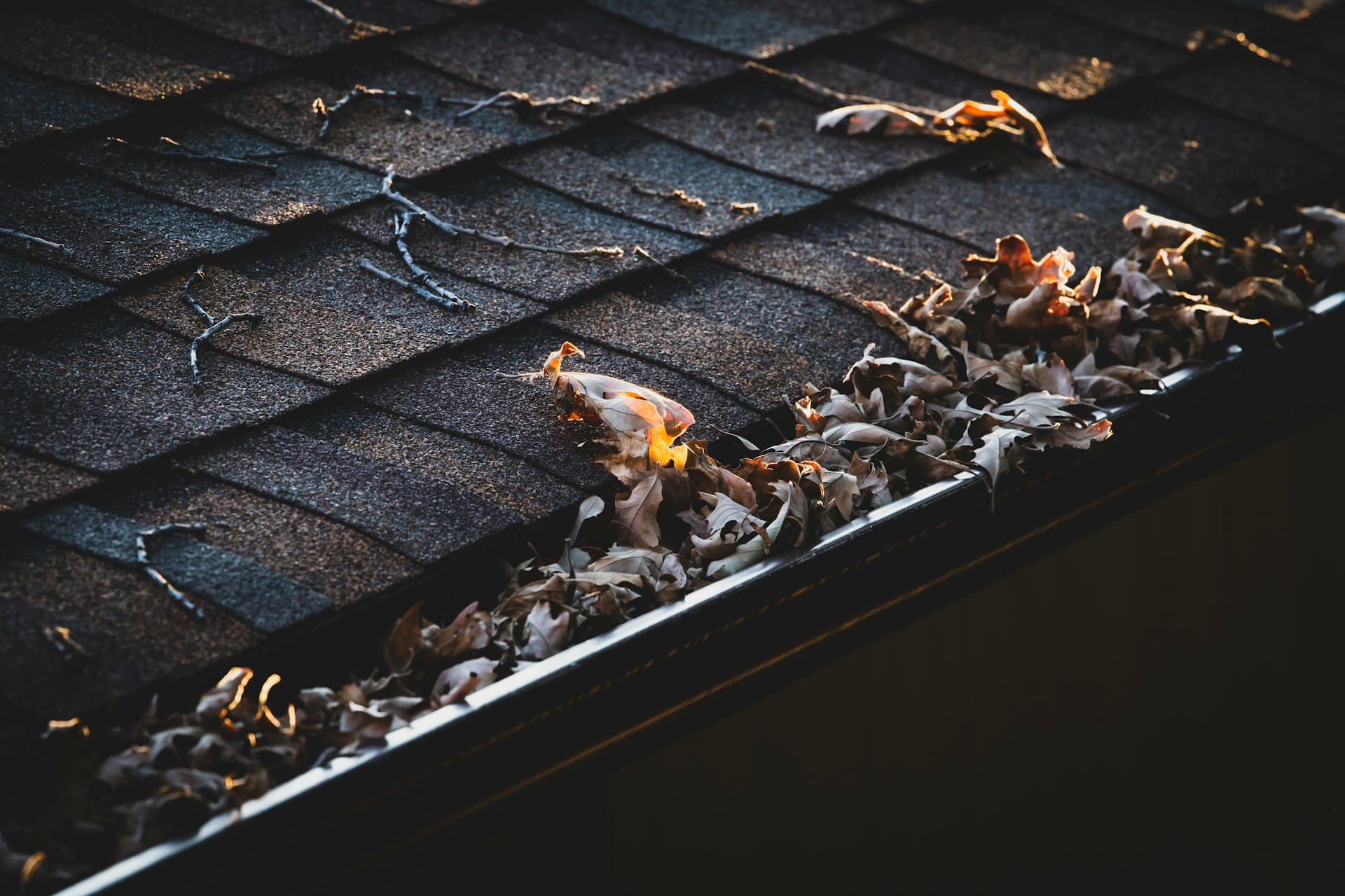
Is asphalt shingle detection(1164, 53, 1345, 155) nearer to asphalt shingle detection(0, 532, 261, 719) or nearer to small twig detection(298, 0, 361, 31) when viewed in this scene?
small twig detection(298, 0, 361, 31)

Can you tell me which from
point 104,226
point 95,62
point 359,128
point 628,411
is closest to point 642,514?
point 628,411

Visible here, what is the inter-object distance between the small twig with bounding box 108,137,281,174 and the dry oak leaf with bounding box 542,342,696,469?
849mm

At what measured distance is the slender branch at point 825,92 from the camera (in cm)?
284

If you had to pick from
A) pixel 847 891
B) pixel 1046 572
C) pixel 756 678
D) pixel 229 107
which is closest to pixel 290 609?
pixel 756 678

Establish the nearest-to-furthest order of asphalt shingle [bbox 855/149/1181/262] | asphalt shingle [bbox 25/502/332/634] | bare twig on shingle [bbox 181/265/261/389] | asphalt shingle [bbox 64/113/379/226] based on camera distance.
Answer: asphalt shingle [bbox 25/502/332/634] → bare twig on shingle [bbox 181/265/261/389] → asphalt shingle [bbox 64/113/379/226] → asphalt shingle [bbox 855/149/1181/262]

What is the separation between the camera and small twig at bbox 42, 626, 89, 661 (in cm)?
135

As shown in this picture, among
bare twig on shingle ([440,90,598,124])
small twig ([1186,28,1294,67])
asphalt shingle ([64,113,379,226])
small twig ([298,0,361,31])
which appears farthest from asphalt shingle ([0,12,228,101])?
small twig ([1186,28,1294,67])

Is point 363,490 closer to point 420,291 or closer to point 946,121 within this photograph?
point 420,291

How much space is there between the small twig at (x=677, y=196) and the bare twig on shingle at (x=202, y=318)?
83 centimetres

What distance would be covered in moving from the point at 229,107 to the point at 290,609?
143cm

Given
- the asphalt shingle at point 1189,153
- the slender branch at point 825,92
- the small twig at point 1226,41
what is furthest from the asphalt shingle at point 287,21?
the small twig at point 1226,41

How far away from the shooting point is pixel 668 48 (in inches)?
116

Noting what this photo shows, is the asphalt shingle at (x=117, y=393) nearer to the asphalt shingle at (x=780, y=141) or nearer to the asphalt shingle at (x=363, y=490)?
the asphalt shingle at (x=363, y=490)

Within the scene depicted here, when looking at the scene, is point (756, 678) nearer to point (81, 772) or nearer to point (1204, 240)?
point (81, 772)
